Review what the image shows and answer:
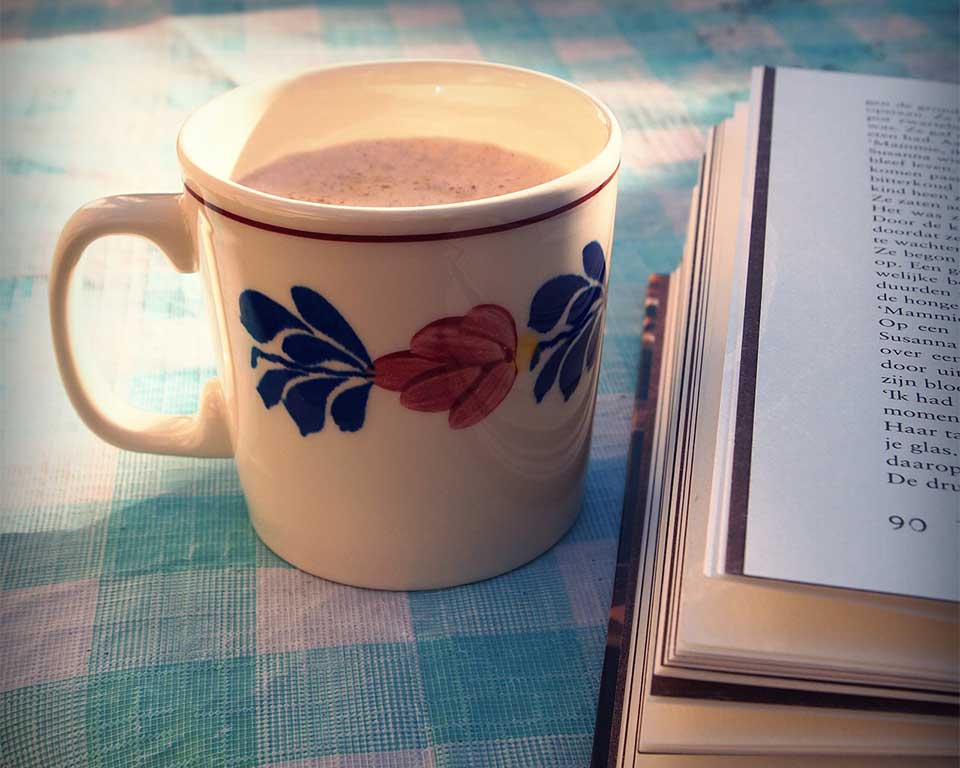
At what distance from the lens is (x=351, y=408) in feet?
1.00

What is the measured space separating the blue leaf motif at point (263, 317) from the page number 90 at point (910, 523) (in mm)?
166

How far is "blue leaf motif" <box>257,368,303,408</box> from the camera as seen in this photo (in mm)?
308

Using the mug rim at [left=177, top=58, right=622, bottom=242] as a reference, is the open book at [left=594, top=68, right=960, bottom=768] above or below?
below

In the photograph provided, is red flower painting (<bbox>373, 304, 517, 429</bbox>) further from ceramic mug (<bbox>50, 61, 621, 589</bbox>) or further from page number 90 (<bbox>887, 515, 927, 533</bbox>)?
page number 90 (<bbox>887, 515, 927, 533</bbox>)

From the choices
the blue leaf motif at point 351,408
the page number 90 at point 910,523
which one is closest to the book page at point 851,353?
the page number 90 at point 910,523

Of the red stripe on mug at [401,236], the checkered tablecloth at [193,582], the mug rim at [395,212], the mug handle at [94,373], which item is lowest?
the checkered tablecloth at [193,582]

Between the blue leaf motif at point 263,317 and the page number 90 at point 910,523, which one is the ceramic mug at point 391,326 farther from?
the page number 90 at point 910,523

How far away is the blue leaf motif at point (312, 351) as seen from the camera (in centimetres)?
30

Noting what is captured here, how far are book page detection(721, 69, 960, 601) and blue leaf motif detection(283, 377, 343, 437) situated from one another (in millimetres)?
119

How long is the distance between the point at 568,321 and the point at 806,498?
0.31 feet

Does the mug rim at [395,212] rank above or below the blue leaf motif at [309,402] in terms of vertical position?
above

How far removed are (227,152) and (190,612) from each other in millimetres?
159

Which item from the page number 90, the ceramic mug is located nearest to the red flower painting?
the ceramic mug

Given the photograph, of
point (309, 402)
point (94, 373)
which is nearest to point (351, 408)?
point (309, 402)
